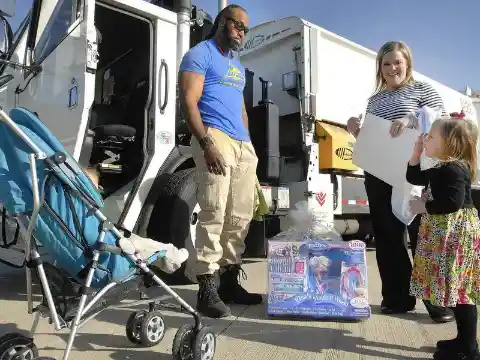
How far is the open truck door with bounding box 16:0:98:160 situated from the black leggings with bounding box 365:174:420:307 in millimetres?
2083

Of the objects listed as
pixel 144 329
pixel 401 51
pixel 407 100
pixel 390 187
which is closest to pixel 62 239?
pixel 144 329

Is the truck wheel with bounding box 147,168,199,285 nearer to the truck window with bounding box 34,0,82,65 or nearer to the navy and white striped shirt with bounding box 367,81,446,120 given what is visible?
the truck window with bounding box 34,0,82,65

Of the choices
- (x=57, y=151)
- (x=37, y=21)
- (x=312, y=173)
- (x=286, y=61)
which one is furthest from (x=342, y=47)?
(x=57, y=151)

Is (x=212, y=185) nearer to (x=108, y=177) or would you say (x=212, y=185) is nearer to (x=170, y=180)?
(x=170, y=180)

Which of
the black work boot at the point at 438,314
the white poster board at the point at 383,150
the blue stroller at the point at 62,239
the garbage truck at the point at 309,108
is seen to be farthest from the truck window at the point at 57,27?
the black work boot at the point at 438,314

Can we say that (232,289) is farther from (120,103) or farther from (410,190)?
(120,103)

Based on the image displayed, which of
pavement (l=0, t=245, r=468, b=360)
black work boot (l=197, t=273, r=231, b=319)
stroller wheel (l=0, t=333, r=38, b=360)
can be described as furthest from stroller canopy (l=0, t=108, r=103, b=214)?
black work boot (l=197, t=273, r=231, b=319)

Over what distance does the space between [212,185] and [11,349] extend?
149 centimetres

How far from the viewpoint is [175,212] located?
385cm

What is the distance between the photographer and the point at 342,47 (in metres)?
6.10

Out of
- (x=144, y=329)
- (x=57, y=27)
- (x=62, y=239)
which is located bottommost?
(x=144, y=329)

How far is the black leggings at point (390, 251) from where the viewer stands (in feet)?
10.6

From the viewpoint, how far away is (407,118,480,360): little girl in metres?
2.29

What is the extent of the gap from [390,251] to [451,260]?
96 centimetres
